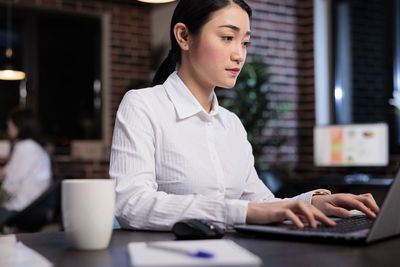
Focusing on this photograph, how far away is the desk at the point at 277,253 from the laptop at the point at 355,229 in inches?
0.6

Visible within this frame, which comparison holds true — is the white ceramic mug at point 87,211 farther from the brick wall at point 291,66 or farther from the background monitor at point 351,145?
the brick wall at point 291,66

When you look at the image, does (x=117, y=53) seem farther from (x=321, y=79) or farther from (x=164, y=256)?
(x=164, y=256)

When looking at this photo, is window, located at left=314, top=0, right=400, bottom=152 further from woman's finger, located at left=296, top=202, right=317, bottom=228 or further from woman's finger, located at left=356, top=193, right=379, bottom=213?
woman's finger, located at left=296, top=202, right=317, bottom=228

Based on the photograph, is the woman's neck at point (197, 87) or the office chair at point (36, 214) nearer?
the woman's neck at point (197, 87)

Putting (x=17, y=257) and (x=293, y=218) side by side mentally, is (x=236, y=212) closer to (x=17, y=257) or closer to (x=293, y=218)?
(x=293, y=218)

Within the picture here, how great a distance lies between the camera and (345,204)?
1317 millimetres

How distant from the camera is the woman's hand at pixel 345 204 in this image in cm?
126

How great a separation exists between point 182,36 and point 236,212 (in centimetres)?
63

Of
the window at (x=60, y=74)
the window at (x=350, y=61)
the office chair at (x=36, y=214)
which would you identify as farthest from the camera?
the window at (x=60, y=74)

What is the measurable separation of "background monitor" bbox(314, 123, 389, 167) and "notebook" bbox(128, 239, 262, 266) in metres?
3.87

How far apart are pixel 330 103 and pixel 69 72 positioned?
2894 millimetres

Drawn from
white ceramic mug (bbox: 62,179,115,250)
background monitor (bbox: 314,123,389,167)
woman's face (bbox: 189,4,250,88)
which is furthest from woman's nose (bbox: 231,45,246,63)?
background monitor (bbox: 314,123,389,167)

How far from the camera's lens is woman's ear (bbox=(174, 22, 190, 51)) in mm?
1591

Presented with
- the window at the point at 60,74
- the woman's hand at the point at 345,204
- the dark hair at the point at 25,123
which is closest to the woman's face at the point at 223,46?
the woman's hand at the point at 345,204
